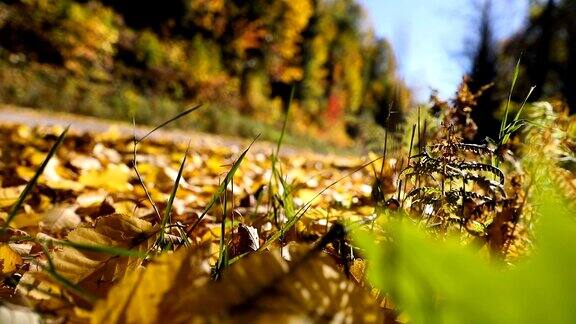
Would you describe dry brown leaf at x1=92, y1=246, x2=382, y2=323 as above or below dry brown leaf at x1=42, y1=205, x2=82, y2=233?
above

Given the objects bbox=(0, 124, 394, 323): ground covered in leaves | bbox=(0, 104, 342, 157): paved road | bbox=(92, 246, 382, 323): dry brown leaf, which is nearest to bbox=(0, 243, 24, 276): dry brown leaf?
bbox=(0, 124, 394, 323): ground covered in leaves

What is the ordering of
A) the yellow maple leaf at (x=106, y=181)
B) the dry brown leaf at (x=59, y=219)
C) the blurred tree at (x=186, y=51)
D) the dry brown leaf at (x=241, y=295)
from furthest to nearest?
1. the blurred tree at (x=186, y=51)
2. the yellow maple leaf at (x=106, y=181)
3. the dry brown leaf at (x=59, y=219)
4. the dry brown leaf at (x=241, y=295)

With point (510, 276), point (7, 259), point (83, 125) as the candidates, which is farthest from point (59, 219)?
point (83, 125)

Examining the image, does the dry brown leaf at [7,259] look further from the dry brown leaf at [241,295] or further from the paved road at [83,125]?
the paved road at [83,125]

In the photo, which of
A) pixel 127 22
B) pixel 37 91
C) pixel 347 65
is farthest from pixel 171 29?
pixel 347 65

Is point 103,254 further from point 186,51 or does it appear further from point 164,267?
point 186,51

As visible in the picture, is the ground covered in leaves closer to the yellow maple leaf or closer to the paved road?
the yellow maple leaf

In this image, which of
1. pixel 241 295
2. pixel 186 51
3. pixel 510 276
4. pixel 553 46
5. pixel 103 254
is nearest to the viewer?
pixel 510 276

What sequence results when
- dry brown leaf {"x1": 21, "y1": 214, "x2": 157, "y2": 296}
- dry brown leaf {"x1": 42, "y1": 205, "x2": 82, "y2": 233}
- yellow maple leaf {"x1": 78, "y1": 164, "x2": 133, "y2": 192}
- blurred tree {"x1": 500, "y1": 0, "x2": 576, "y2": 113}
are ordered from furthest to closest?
blurred tree {"x1": 500, "y1": 0, "x2": 576, "y2": 113}
yellow maple leaf {"x1": 78, "y1": 164, "x2": 133, "y2": 192}
dry brown leaf {"x1": 42, "y1": 205, "x2": 82, "y2": 233}
dry brown leaf {"x1": 21, "y1": 214, "x2": 157, "y2": 296}

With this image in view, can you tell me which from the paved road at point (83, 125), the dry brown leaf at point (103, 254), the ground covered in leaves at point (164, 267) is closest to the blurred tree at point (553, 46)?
the paved road at point (83, 125)

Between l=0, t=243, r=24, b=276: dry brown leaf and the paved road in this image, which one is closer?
l=0, t=243, r=24, b=276: dry brown leaf
